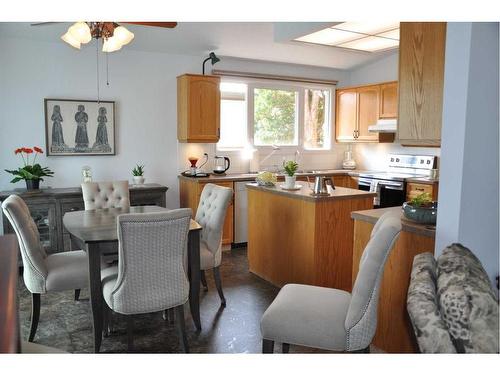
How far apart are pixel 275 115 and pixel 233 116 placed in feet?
2.19

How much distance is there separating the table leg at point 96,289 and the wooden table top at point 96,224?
0.30 feet

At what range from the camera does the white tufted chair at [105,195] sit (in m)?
4.09

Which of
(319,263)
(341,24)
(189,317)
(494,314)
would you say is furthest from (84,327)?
(341,24)

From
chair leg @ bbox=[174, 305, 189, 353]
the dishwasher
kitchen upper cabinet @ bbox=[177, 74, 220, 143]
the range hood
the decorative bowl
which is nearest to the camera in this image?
the decorative bowl

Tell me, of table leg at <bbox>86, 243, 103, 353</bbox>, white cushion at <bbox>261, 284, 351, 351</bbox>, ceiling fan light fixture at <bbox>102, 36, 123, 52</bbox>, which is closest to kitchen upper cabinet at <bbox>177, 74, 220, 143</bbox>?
ceiling fan light fixture at <bbox>102, 36, 123, 52</bbox>

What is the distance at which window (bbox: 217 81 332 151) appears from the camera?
6.00 meters

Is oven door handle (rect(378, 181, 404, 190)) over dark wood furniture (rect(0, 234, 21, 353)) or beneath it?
beneath

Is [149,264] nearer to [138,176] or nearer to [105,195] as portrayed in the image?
[105,195]

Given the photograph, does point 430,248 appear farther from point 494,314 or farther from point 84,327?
point 84,327

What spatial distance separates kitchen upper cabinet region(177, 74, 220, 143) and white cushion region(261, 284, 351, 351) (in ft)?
10.9

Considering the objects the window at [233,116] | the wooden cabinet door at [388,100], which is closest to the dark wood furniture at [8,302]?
the window at [233,116]

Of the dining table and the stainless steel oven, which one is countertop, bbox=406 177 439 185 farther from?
the dining table

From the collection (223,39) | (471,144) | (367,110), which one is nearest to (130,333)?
(471,144)

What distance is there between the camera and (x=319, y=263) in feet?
12.0
